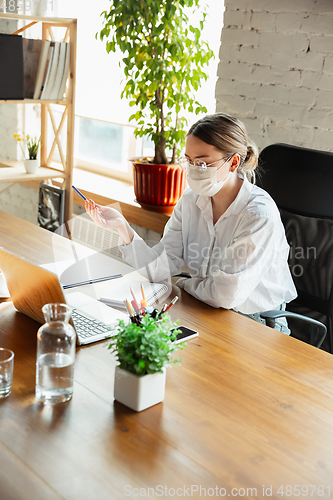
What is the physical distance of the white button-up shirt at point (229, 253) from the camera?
1.47 m

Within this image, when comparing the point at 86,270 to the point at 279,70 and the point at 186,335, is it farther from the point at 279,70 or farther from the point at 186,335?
the point at 279,70

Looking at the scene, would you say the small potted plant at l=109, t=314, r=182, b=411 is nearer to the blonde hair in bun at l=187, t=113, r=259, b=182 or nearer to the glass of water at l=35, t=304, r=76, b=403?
the glass of water at l=35, t=304, r=76, b=403

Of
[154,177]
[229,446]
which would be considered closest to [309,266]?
[229,446]

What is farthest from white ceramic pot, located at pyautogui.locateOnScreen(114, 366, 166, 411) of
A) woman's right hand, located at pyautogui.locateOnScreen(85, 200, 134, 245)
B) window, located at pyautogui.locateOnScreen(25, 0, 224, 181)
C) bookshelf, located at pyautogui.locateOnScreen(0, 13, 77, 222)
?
window, located at pyautogui.locateOnScreen(25, 0, 224, 181)

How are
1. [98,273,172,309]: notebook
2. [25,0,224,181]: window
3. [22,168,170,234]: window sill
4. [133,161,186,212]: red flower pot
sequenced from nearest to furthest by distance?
[98,273,172,309]: notebook, [133,161,186,212]: red flower pot, [22,168,170,234]: window sill, [25,0,224,181]: window

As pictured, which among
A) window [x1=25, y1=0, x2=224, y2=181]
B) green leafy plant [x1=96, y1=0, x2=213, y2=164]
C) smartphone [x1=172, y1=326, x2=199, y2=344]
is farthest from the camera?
window [x1=25, y1=0, x2=224, y2=181]

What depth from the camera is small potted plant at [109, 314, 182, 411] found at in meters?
0.90

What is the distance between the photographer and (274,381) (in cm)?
106

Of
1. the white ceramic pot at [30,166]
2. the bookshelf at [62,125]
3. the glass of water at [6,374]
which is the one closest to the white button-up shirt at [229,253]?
the glass of water at [6,374]

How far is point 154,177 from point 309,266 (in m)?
1.22

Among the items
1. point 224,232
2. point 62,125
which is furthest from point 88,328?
point 62,125

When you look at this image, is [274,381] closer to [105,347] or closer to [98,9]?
[105,347]

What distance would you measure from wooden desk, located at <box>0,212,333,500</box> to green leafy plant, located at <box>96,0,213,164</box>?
5.50ft

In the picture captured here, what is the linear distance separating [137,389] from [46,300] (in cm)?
33
